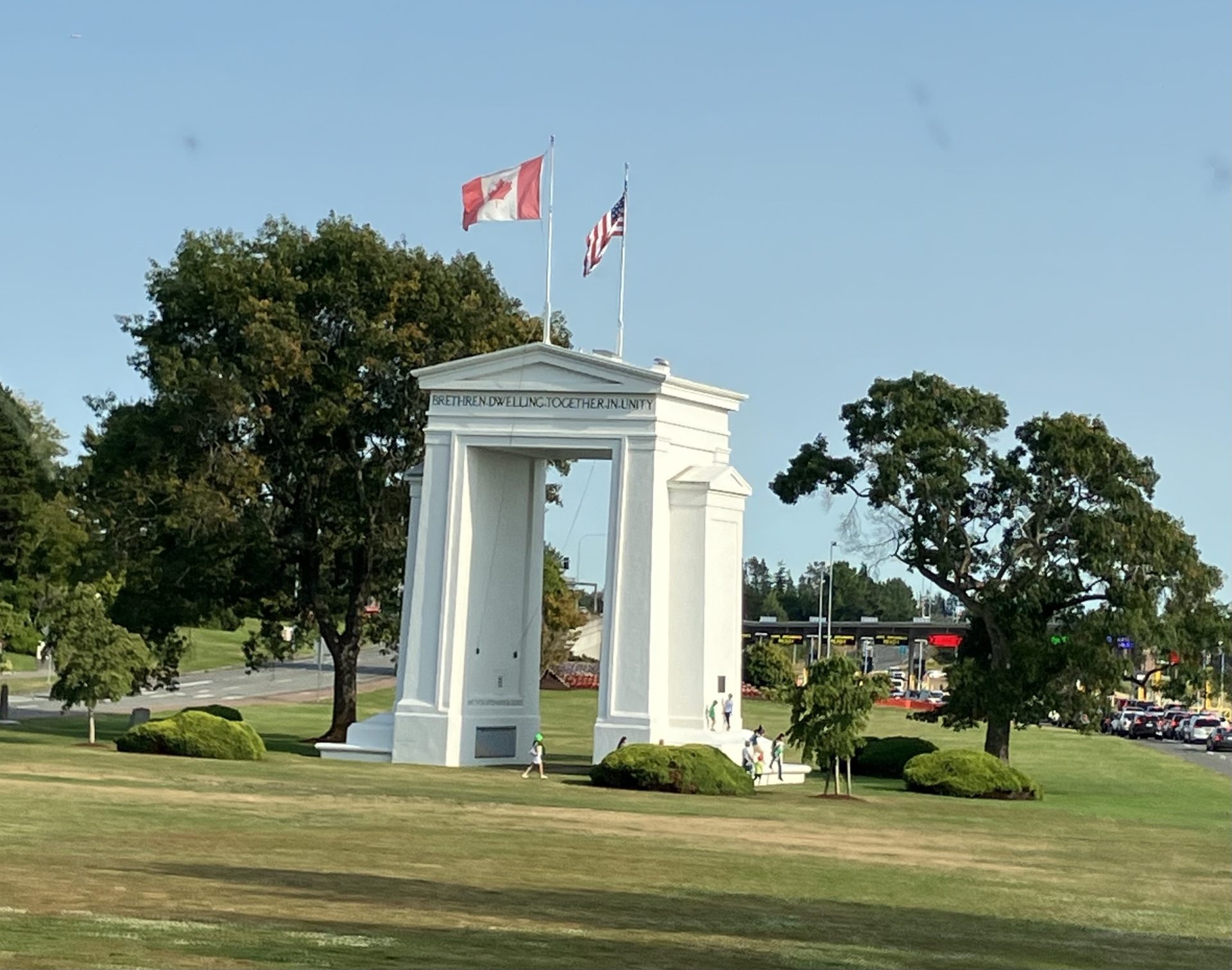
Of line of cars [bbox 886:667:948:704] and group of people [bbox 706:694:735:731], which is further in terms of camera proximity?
line of cars [bbox 886:667:948:704]

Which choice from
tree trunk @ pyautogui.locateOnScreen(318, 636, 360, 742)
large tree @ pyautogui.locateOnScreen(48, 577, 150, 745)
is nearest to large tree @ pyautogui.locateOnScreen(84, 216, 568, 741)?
tree trunk @ pyautogui.locateOnScreen(318, 636, 360, 742)

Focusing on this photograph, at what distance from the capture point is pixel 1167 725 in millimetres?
110188

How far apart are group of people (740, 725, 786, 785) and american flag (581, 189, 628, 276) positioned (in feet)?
41.0

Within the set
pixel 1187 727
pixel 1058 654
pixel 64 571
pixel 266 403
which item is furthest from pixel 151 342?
pixel 1187 727

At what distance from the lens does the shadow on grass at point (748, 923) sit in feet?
60.2

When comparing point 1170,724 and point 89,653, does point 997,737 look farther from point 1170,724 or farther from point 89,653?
point 1170,724

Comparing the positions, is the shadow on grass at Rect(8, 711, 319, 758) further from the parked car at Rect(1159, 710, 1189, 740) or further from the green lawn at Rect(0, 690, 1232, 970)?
the parked car at Rect(1159, 710, 1189, 740)

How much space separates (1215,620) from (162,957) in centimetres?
4474

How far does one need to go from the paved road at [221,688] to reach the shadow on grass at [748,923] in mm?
53561

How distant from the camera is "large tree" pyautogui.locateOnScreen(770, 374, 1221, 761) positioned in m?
55.3

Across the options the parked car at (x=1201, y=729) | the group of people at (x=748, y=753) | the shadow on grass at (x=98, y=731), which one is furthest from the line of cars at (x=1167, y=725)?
the group of people at (x=748, y=753)

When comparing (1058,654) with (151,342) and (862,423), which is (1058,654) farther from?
(151,342)

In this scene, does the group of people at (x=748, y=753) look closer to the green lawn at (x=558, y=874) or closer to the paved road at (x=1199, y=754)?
the green lawn at (x=558, y=874)

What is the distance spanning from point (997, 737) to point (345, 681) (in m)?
18.8
